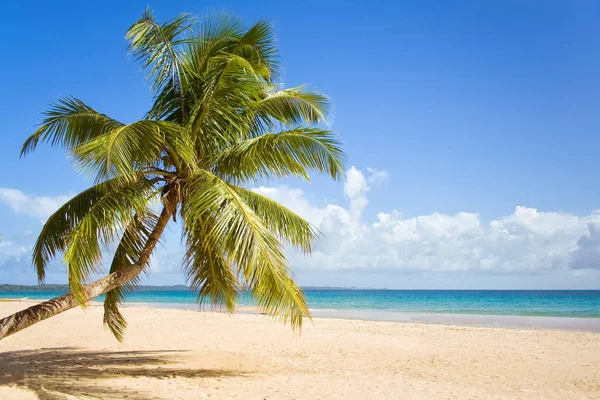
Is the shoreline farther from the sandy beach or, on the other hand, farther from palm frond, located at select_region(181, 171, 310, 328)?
palm frond, located at select_region(181, 171, 310, 328)

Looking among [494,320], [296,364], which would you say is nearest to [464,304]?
[494,320]

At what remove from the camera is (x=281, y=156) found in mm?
8734

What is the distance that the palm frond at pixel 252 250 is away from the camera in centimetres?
710

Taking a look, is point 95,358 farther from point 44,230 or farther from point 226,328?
point 226,328

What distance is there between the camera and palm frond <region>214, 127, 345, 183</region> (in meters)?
8.59

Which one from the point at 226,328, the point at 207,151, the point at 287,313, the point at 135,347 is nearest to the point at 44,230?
the point at 207,151

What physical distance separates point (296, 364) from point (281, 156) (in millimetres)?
4478

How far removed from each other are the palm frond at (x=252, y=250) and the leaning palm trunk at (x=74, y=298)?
132cm

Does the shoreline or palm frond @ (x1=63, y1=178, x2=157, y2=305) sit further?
the shoreline

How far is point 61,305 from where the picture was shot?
7758mm

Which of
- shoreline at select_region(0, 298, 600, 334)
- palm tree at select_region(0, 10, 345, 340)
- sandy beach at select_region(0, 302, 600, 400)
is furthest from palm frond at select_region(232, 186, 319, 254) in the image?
shoreline at select_region(0, 298, 600, 334)

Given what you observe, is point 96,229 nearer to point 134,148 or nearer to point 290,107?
point 134,148

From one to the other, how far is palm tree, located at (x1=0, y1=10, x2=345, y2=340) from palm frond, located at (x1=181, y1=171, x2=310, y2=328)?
0.02m

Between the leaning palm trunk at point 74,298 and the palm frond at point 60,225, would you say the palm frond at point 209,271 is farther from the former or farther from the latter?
the palm frond at point 60,225
